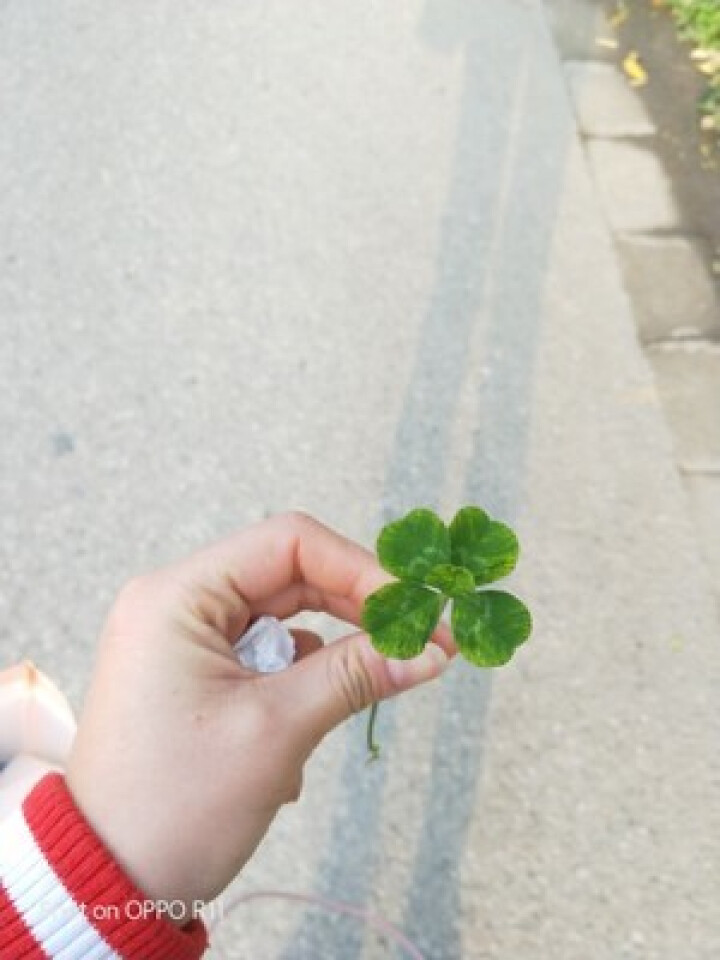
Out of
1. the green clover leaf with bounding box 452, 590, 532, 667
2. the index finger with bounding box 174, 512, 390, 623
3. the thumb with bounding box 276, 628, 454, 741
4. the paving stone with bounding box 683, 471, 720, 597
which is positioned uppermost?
the green clover leaf with bounding box 452, 590, 532, 667

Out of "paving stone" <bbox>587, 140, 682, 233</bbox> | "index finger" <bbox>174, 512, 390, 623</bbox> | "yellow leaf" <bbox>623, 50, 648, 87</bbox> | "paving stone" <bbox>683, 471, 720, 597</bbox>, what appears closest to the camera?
"index finger" <bbox>174, 512, 390, 623</bbox>

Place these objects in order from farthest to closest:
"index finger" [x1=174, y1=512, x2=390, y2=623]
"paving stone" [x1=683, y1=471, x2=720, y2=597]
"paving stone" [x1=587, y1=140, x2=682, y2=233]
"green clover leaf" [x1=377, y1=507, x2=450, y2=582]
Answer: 1. "paving stone" [x1=587, y1=140, x2=682, y2=233]
2. "paving stone" [x1=683, y1=471, x2=720, y2=597]
3. "index finger" [x1=174, y1=512, x2=390, y2=623]
4. "green clover leaf" [x1=377, y1=507, x2=450, y2=582]

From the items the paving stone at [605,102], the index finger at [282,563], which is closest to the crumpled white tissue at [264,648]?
the index finger at [282,563]

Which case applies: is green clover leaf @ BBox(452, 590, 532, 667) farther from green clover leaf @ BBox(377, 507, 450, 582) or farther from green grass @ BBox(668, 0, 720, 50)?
green grass @ BBox(668, 0, 720, 50)

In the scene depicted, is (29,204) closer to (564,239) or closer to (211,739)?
(564,239)

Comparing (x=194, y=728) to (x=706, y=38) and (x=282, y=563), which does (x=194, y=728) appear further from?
(x=706, y=38)

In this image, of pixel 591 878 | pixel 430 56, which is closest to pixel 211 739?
pixel 591 878

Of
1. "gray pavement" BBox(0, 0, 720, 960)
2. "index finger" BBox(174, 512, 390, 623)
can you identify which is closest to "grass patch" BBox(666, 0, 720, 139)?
"gray pavement" BBox(0, 0, 720, 960)
